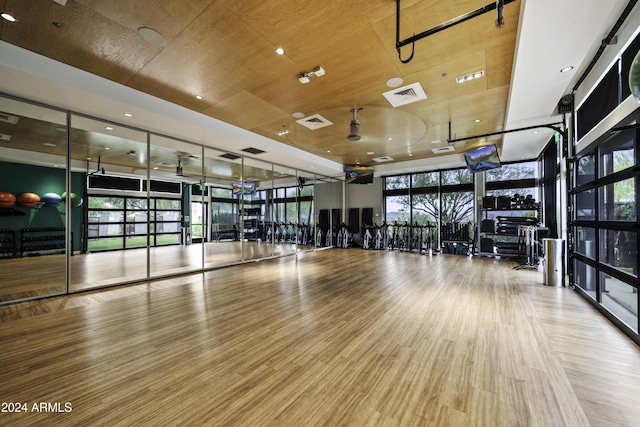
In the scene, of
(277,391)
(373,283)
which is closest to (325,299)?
(373,283)

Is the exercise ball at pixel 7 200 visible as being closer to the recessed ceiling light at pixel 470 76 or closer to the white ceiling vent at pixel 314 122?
the white ceiling vent at pixel 314 122

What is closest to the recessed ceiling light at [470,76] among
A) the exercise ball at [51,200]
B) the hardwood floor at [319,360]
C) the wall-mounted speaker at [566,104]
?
the wall-mounted speaker at [566,104]

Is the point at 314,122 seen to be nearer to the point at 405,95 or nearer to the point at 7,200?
the point at 405,95

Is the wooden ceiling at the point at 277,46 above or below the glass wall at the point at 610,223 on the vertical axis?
above

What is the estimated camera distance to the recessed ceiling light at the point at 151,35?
313cm

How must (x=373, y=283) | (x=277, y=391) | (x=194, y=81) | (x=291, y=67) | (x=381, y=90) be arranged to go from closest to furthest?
(x=277, y=391) < (x=291, y=67) < (x=194, y=81) < (x=381, y=90) < (x=373, y=283)

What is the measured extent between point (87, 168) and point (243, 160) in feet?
20.9

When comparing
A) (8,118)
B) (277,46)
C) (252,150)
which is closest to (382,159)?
(252,150)

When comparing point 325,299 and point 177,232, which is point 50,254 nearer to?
point 177,232

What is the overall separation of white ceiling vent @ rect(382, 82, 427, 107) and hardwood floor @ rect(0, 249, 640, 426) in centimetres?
358

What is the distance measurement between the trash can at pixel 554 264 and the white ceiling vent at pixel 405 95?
3915mm

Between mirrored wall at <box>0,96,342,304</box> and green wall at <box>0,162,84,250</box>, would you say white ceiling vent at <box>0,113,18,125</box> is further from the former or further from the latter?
green wall at <box>0,162,84,250</box>

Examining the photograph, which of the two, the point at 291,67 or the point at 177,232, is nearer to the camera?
the point at 291,67

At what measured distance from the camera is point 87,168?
9.79 metres
